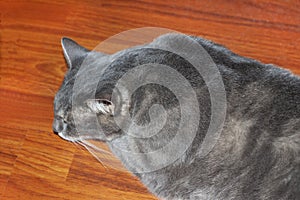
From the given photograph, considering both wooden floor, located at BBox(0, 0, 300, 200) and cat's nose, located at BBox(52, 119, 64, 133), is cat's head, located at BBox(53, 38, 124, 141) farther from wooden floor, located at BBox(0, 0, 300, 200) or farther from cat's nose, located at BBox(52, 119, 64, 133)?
wooden floor, located at BBox(0, 0, 300, 200)

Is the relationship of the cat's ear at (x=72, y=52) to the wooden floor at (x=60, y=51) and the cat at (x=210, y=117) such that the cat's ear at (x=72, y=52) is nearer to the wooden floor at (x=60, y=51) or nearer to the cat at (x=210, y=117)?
the cat at (x=210, y=117)

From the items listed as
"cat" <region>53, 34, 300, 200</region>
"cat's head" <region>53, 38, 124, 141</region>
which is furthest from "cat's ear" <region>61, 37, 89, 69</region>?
"cat" <region>53, 34, 300, 200</region>

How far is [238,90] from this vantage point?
1.09 m

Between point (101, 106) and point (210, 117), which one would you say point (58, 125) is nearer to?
point (101, 106)

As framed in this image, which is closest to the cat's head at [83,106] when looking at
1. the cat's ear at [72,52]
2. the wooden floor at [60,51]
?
the cat's ear at [72,52]

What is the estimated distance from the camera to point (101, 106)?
3.47 ft

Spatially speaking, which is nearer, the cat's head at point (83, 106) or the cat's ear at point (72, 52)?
the cat's head at point (83, 106)

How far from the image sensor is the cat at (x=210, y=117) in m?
1.05

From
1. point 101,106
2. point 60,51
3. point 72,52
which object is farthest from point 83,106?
point 60,51

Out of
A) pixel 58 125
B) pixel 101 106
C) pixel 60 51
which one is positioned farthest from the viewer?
pixel 60 51

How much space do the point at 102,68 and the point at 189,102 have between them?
8.8 inches

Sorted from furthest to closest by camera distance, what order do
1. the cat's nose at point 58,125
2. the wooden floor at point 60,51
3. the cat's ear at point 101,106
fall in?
the wooden floor at point 60,51 < the cat's nose at point 58,125 < the cat's ear at point 101,106

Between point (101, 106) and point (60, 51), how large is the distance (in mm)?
675

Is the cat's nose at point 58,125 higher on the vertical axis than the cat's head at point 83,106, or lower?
lower
